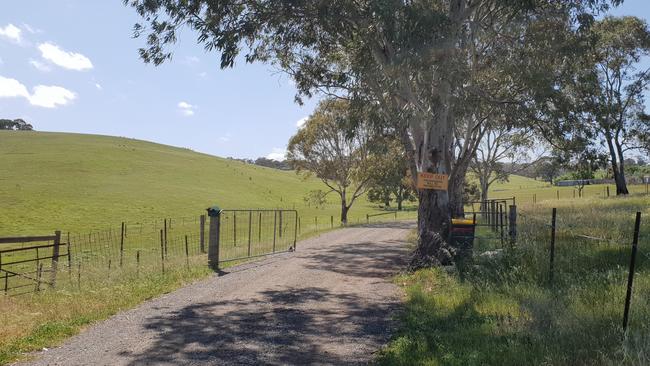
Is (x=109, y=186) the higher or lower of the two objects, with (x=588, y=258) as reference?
higher

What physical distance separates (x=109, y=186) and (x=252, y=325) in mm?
59242

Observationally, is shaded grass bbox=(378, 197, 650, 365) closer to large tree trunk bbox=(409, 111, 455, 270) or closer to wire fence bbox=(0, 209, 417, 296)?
large tree trunk bbox=(409, 111, 455, 270)

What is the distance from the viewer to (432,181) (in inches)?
509

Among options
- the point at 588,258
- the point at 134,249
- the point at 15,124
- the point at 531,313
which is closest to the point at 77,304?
the point at 531,313

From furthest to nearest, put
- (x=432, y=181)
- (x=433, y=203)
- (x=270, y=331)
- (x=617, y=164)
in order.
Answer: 1. (x=617, y=164)
2. (x=433, y=203)
3. (x=432, y=181)
4. (x=270, y=331)

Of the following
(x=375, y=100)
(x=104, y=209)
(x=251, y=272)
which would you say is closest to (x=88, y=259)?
(x=251, y=272)

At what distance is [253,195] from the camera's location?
76562mm

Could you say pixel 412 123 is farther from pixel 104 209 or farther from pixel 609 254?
pixel 104 209

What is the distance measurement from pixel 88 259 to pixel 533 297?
2294 centimetres

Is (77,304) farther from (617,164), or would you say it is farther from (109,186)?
(109,186)

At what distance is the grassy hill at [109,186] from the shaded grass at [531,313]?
1460 inches

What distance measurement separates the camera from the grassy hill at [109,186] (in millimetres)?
45562

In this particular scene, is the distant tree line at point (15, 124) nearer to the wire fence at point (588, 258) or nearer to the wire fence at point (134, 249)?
the wire fence at point (134, 249)

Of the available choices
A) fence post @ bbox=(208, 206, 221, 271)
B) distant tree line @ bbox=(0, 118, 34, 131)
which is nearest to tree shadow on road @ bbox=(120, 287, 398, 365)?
fence post @ bbox=(208, 206, 221, 271)
